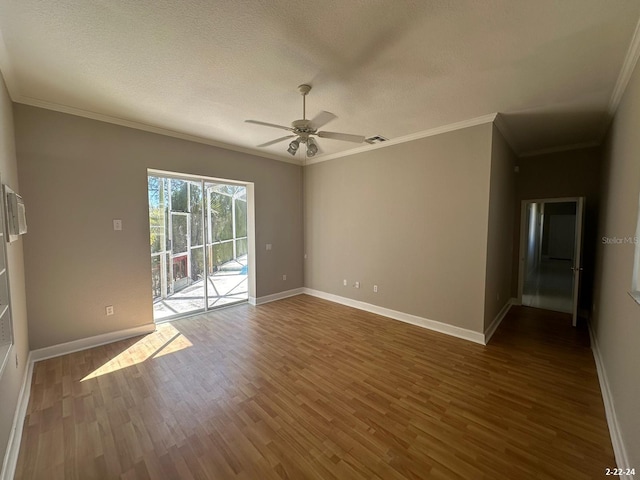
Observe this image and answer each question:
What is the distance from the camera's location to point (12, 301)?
82.4 inches

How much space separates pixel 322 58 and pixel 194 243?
11.5 feet

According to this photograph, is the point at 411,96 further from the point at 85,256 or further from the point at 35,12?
the point at 85,256

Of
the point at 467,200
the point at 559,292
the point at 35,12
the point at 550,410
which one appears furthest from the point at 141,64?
the point at 559,292

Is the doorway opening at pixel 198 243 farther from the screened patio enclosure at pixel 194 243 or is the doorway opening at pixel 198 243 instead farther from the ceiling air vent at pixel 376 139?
the ceiling air vent at pixel 376 139

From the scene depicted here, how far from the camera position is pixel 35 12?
1605 millimetres

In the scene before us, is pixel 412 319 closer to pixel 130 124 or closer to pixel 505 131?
pixel 505 131

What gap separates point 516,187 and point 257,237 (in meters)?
5.06

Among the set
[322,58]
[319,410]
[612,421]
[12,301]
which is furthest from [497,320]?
[12,301]

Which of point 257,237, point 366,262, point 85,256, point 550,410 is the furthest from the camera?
point 257,237

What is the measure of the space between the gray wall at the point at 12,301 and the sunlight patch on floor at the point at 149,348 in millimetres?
626

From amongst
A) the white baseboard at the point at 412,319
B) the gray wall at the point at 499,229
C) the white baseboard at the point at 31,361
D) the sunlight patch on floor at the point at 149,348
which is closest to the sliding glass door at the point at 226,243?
the sunlight patch on floor at the point at 149,348

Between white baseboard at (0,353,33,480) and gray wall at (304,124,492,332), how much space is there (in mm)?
4086

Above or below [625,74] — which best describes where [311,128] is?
below

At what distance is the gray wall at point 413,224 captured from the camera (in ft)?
10.9
